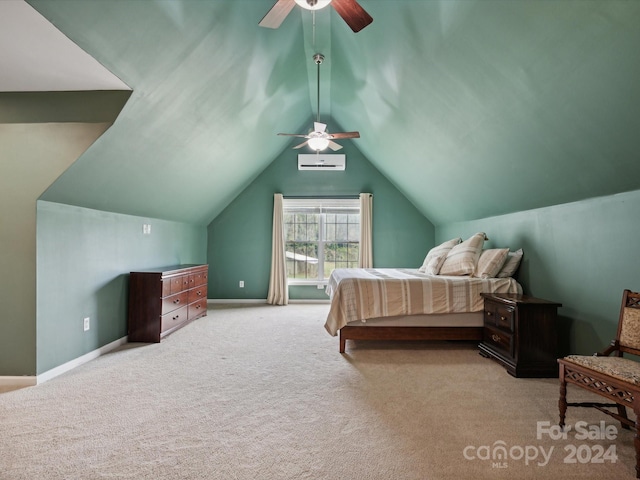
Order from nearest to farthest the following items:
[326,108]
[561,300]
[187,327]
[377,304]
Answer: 1. [561,300]
2. [377,304]
3. [187,327]
4. [326,108]

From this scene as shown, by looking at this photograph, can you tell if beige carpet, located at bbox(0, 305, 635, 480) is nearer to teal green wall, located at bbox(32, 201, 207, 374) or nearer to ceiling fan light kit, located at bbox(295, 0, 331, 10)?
teal green wall, located at bbox(32, 201, 207, 374)

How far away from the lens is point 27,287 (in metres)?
2.57

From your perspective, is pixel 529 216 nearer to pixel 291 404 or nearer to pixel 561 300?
pixel 561 300

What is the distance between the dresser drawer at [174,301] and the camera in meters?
3.79

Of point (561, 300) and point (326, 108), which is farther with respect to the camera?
point (326, 108)

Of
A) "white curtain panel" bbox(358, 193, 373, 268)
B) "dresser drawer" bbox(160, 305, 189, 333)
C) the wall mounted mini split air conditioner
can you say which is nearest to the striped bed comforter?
"dresser drawer" bbox(160, 305, 189, 333)

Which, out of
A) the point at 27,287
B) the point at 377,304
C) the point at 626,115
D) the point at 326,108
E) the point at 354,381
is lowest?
the point at 354,381

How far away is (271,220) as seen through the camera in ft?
20.5

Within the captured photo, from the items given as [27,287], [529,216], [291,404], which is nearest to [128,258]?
[27,287]

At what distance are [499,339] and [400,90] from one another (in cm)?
268

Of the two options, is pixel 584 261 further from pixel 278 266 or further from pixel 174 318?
pixel 278 266

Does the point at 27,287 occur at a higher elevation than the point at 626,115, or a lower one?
lower

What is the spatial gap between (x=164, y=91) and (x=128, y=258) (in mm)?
2033

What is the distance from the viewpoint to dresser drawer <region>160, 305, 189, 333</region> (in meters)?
3.77
